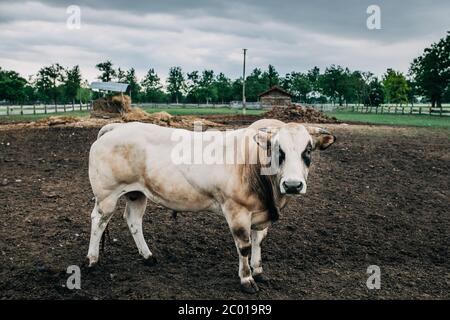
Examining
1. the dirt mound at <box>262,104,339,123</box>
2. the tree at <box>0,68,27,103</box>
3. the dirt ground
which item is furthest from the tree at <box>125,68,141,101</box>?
the dirt ground

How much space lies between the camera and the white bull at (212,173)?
4.55m

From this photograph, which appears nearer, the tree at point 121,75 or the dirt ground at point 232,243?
the dirt ground at point 232,243

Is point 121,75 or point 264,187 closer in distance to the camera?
point 264,187

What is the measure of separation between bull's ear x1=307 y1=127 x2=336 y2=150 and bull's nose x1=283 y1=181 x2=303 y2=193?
862mm

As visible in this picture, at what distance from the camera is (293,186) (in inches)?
156

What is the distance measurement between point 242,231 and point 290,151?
3.60ft

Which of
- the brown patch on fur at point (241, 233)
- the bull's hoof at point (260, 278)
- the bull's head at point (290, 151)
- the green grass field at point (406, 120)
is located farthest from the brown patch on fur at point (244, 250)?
the green grass field at point (406, 120)

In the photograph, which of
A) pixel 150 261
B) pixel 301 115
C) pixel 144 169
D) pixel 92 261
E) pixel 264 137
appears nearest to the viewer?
pixel 264 137

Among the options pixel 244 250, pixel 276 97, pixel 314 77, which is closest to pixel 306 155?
pixel 244 250

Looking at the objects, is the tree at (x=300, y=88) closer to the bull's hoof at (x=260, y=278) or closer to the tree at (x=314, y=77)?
the tree at (x=314, y=77)

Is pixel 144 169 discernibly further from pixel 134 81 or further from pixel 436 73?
pixel 134 81

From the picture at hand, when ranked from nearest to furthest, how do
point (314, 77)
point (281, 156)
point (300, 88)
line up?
point (281, 156) → point (300, 88) → point (314, 77)

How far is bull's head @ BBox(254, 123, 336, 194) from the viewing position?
4.00 meters
